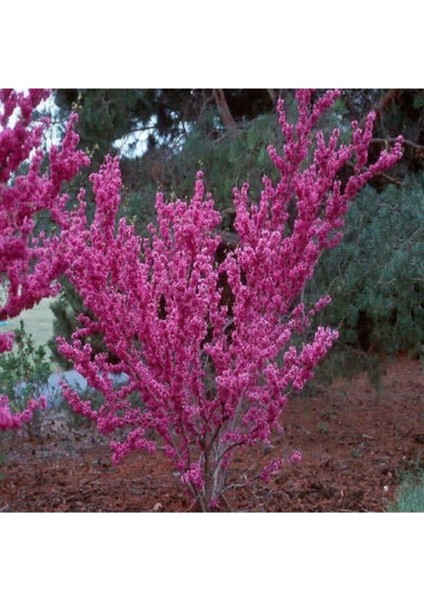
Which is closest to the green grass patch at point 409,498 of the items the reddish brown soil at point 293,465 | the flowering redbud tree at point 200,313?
the reddish brown soil at point 293,465

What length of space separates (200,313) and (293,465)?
118 centimetres

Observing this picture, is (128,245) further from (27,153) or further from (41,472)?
(41,472)

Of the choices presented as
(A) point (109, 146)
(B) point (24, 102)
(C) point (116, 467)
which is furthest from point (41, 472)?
(B) point (24, 102)

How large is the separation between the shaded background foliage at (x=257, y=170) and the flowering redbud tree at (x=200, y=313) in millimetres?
565

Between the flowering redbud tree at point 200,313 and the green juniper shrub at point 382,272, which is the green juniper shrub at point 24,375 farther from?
the green juniper shrub at point 382,272

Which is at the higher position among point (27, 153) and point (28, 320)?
point (27, 153)

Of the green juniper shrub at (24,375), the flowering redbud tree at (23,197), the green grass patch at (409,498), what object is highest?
the flowering redbud tree at (23,197)

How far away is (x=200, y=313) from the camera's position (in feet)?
7.04

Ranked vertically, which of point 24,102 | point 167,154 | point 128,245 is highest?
point 24,102

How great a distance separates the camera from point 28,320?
2.99 m

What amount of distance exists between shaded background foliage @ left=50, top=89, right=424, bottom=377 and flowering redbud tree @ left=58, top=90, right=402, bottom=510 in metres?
0.56

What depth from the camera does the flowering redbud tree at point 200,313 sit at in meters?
2.16

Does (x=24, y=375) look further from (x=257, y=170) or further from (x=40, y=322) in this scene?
(x=257, y=170)
